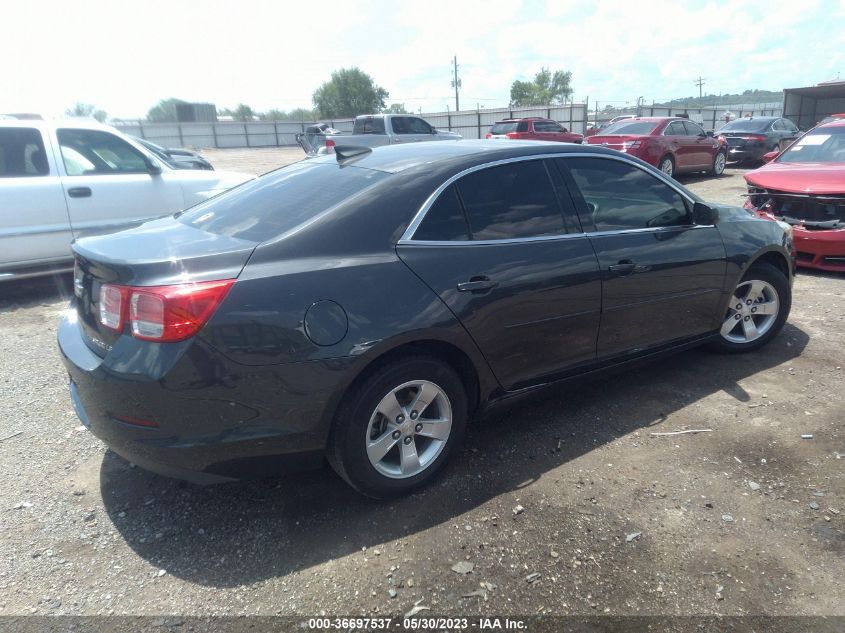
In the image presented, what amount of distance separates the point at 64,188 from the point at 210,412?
17.0ft

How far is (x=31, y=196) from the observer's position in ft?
20.3

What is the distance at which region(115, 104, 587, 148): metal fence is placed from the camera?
3669cm

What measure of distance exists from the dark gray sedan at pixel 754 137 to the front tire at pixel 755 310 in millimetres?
15821

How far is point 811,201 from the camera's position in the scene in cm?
663

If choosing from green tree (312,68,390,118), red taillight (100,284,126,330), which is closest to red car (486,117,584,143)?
red taillight (100,284,126,330)


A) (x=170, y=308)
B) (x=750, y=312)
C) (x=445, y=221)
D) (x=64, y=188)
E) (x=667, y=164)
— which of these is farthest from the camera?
(x=667, y=164)

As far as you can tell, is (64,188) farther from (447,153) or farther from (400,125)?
(400,125)

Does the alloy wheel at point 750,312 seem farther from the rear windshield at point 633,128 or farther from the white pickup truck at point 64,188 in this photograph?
the rear windshield at point 633,128

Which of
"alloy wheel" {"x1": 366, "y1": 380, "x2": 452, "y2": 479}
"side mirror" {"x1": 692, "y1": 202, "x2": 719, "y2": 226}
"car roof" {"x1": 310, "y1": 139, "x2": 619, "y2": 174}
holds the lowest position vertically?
"alloy wheel" {"x1": 366, "y1": 380, "x2": 452, "y2": 479}

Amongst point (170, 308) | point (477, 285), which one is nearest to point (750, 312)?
point (477, 285)

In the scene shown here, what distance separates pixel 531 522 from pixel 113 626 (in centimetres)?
174

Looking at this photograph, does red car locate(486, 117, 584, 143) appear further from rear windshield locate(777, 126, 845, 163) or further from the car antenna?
the car antenna

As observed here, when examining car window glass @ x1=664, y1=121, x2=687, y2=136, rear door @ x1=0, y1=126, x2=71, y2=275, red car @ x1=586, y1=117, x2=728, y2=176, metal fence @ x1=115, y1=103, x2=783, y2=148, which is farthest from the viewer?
metal fence @ x1=115, y1=103, x2=783, y2=148

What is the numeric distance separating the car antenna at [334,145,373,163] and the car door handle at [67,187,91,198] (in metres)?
4.23
